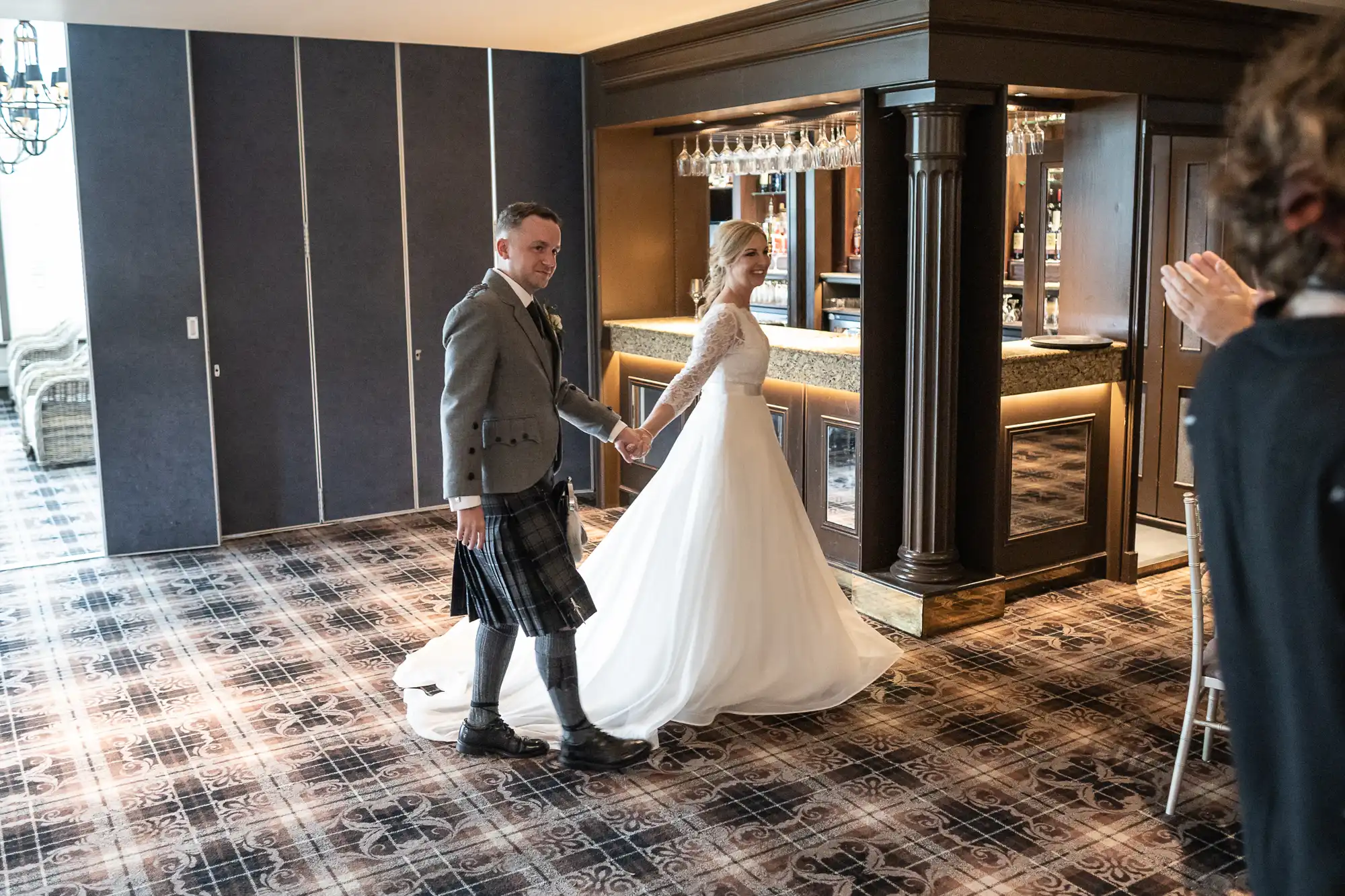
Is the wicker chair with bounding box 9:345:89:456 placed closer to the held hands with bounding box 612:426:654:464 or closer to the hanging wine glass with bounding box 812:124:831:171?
the hanging wine glass with bounding box 812:124:831:171

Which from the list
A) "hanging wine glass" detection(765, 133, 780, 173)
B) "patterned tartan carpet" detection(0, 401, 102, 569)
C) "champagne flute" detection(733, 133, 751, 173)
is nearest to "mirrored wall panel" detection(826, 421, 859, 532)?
"hanging wine glass" detection(765, 133, 780, 173)

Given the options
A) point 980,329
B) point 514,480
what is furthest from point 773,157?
point 514,480

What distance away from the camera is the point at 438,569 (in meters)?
6.19

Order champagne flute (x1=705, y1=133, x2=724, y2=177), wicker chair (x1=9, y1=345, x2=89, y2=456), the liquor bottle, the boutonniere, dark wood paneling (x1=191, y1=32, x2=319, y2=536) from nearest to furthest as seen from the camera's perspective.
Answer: the boutonniere
champagne flute (x1=705, y1=133, x2=724, y2=177)
dark wood paneling (x1=191, y1=32, x2=319, y2=536)
the liquor bottle
wicker chair (x1=9, y1=345, x2=89, y2=456)

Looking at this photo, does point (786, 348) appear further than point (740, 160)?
No

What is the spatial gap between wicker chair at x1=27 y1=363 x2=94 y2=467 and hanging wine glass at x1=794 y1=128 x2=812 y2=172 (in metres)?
5.95

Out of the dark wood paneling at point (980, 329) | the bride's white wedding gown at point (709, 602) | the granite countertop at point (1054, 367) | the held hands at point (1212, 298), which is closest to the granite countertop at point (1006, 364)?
the granite countertop at point (1054, 367)

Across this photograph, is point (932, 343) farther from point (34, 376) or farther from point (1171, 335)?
point (34, 376)

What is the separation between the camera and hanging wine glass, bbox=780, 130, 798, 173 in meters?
5.77

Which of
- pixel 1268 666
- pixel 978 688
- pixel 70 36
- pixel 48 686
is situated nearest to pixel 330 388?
pixel 70 36

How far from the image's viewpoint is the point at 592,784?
365 centimetres

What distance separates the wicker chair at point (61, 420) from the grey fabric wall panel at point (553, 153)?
12.9ft

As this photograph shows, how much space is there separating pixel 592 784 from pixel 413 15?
4121 millimetres

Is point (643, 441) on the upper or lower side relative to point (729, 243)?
lower
